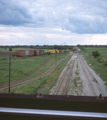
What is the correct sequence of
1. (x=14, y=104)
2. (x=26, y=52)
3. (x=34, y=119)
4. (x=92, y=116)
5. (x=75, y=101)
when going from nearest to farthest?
(x=92, y=116), (x=34, y=119), (x=75, y=101), (x=14, y=104), (x=26, y=52)

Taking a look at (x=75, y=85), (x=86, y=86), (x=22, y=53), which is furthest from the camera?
(x=22, y=53)

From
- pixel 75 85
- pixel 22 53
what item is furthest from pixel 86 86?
pixel 22 53

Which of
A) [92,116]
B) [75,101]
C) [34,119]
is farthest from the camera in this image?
[75,101]

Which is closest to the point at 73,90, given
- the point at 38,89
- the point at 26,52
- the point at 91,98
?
the point at 38,89

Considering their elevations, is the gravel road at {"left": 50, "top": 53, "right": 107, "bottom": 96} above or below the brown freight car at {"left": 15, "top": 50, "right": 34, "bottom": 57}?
below

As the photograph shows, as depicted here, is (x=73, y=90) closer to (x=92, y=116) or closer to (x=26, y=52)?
(x=92, y=116)

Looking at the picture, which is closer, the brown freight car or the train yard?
the train yard

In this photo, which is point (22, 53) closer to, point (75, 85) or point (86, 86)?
point (75, 85)

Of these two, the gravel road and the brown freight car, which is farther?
the brown freight car

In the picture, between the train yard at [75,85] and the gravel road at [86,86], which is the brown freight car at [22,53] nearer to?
the train yard at [75,85]

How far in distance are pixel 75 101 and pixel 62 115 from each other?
0.51 m

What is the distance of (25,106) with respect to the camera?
2.05 m

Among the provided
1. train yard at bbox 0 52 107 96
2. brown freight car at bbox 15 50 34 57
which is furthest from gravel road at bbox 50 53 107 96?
brown freight car at bbox 15 50 34 57

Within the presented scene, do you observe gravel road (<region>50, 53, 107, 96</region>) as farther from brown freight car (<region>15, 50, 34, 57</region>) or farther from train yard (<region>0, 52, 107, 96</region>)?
brown freight car (<region>15, 50, 34, 57</region>)
